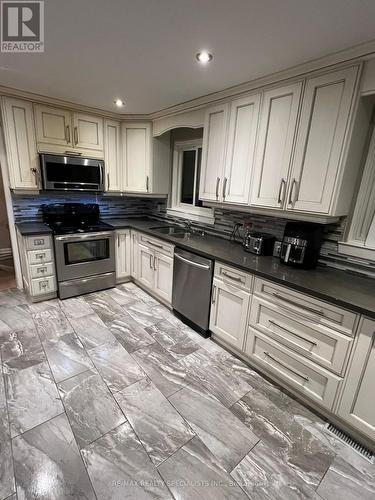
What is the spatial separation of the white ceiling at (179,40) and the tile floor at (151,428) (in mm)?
2381

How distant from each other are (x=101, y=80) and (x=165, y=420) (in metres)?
2.83

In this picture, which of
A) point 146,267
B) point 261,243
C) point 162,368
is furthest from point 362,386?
point 146,267

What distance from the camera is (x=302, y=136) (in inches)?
70.4

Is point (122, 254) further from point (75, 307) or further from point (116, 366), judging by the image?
point (116, 366)

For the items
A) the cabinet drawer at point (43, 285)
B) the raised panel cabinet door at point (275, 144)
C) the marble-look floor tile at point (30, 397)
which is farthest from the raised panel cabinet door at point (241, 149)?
the cabinet drawer at point (43, 285)

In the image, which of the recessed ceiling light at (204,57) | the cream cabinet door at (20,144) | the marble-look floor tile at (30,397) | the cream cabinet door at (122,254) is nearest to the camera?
the marble-look floor tile at (30,397)

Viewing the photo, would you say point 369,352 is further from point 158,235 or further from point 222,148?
point 158,235

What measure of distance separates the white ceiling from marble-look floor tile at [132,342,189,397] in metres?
2.38

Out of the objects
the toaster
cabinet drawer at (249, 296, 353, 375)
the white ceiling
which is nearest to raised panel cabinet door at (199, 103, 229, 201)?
the white ceiling

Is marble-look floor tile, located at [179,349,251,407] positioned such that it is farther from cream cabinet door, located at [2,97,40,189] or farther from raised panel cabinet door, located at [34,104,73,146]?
raised panel cabinet door, located at [34,104,73,146]

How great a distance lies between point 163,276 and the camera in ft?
9.62

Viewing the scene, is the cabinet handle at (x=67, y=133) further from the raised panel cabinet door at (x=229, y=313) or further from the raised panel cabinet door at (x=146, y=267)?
the raised panel cabinet door at (x=229, y=313)

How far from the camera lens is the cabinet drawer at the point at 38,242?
2.70 metres

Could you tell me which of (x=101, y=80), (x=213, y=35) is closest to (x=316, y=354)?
(x=213, y=35)
